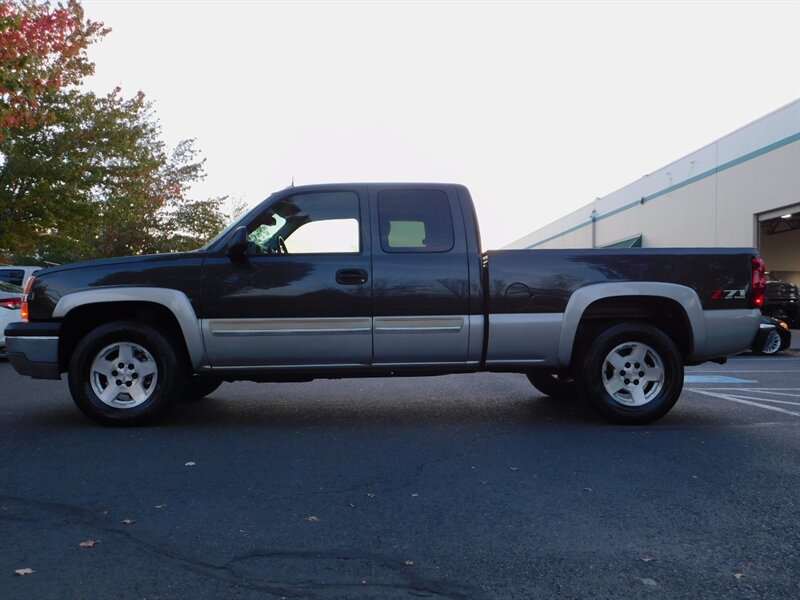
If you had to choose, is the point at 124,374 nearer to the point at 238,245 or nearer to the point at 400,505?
the point at 238,245

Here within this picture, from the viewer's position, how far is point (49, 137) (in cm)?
2097

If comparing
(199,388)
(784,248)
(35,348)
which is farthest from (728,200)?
(35,348)

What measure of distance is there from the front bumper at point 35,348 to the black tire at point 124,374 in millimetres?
201

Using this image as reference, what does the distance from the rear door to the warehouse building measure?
18.0m

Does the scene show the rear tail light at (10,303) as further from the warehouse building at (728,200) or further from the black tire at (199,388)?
the warehouse building at (728,200)

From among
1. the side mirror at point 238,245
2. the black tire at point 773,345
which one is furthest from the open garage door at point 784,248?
the side mirror at point 238,245

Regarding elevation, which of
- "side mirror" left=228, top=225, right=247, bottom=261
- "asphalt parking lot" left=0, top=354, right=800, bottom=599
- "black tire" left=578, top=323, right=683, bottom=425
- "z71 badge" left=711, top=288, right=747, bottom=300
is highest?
"side mirror" left=228, top=225, right=247, bottom=261

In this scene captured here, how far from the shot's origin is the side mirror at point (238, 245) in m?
6.07

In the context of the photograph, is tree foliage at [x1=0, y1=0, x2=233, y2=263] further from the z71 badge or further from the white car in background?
the z71 badge

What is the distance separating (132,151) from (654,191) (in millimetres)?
20924

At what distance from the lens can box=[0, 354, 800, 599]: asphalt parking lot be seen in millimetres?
3068

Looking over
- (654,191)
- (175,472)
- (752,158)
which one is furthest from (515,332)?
(654,191)

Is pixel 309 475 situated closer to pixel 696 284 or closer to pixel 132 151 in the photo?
pixel 696 284

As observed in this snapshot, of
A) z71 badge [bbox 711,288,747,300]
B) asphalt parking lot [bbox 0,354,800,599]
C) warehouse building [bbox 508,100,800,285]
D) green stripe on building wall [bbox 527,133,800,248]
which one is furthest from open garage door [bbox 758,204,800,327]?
asphalt parking lot [bbox 0,354,800,599]
